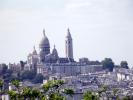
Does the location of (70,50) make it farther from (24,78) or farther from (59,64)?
(24,78)

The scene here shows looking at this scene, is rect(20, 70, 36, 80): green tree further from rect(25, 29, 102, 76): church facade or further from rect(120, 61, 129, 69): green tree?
rect(120, 61, 129, 69): green tree

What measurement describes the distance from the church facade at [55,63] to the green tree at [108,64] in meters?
1.28

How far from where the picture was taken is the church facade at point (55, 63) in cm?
12346

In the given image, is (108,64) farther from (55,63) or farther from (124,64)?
(55,63)

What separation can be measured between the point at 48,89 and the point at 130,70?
261ft

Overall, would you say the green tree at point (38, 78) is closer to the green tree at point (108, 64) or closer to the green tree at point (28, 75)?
the green tree at point (28, 75)

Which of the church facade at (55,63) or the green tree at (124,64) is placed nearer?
the church facade at (55,63)

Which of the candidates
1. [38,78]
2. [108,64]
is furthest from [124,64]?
[38,78]

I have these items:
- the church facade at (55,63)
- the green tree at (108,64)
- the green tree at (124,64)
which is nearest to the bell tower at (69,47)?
the church facade at (55,63)

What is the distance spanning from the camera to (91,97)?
5003 centimetres

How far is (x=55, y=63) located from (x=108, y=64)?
7.52 m

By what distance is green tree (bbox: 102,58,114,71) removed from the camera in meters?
129

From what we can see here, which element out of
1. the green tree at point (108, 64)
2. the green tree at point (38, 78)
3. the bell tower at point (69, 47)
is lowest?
the green tree at point (38, 78)

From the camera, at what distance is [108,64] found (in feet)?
427
